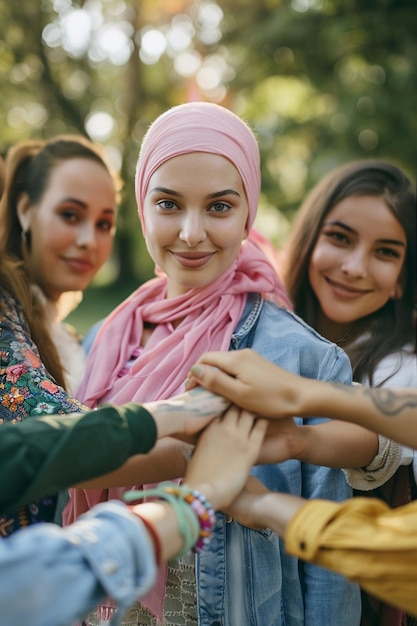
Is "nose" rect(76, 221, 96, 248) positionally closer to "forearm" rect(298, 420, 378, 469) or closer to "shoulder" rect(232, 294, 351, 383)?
"shoulder" rect(232, 294, 351, 383)

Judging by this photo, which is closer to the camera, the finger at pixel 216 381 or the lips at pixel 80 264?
the finger at pixel 216 381

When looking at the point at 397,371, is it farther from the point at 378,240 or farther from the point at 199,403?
the point at 199,403

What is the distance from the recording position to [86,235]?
3.18m

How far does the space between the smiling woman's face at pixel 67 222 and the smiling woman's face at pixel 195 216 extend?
84 cm

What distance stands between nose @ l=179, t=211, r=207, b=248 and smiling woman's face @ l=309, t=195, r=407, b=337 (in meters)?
1.00

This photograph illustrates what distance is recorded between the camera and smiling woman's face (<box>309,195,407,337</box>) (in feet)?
9.92

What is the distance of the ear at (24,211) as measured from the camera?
307 cm

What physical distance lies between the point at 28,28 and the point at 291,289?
10.6 metres

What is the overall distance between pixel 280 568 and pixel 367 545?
79 centimetres

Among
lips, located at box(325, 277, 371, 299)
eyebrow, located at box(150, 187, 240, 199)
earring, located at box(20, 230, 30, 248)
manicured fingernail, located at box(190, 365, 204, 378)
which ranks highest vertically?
eyebrow, located at box(150, 187, 240, 199)

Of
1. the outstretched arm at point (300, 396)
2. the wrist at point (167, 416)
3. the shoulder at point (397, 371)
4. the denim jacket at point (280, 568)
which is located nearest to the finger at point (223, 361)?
the outstretched arm at point (300, 396)

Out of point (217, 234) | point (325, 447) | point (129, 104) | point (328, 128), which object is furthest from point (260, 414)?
point (129, 104)

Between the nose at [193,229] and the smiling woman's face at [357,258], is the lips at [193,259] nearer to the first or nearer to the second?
the nose at [193,229]

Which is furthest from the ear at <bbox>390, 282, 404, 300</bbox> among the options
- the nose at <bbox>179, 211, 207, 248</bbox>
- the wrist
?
the wrist
